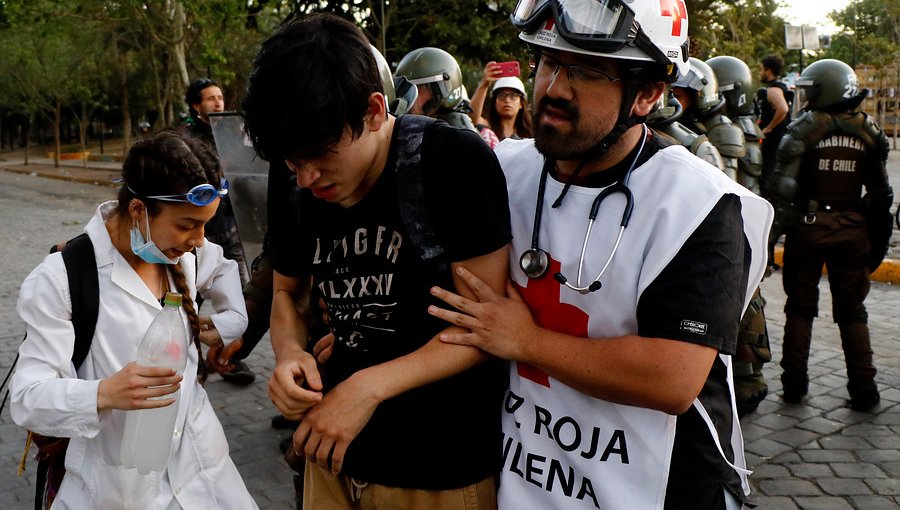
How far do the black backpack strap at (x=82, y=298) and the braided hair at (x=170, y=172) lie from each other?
0.23 metres

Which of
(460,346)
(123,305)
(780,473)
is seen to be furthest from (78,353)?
(780,473)

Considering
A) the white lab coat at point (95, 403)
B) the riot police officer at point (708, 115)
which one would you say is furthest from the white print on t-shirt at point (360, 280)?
the riot police officer at point (708, 115)

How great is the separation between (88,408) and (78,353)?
9.7 inches

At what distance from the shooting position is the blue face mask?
2459 millimetres

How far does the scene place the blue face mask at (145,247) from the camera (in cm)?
246

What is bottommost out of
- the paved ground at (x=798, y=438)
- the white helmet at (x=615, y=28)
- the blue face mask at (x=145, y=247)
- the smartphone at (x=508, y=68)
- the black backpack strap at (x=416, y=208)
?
the paved ground at (x=798, y=438)

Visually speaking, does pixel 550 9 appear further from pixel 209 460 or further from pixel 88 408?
pixel 209 460

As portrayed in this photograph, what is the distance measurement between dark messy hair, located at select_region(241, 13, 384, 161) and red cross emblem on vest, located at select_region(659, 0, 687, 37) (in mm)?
616

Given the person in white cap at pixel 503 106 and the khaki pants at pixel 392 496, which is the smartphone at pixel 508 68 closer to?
the person in white cap at pixel 503 106

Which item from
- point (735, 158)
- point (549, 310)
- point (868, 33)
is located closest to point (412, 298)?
point (549, 310)

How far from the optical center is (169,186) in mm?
2480

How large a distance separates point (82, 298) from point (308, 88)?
1.21m

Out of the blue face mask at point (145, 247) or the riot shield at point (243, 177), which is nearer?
the blue face mask at point (145, 247)

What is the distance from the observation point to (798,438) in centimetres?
471
